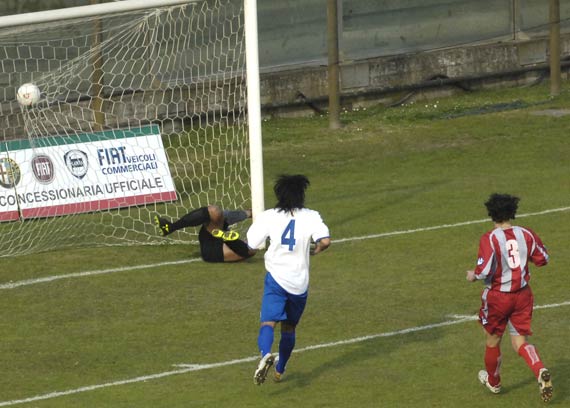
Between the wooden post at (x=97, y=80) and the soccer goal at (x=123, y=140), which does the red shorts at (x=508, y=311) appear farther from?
the wooden post at (x=97, y=80)

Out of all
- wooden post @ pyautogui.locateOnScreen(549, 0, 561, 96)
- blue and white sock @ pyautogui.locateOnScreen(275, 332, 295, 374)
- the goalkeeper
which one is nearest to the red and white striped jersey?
blue and white sock @ pyautogui.locateOnScreen(275, 332, 295, 374)

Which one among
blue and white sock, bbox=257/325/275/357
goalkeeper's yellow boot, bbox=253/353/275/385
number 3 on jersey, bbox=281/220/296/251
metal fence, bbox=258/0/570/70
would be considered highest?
metal fence, bbox=258/0/570/70

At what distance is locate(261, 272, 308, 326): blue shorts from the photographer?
38.7ft

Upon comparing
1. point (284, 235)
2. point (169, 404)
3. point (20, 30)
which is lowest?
point (169, 404)

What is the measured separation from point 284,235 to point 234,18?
9575 millimetres

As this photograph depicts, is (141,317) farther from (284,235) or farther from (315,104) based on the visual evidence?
(315,104)

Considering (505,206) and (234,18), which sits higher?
(234,18)

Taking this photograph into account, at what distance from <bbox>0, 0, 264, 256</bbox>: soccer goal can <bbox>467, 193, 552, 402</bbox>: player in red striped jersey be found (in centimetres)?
748

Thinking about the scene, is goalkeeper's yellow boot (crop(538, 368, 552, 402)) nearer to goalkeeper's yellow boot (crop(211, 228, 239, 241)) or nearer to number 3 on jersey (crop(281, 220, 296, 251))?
number 3 on jersey (crop(281, 220, 296, 251))

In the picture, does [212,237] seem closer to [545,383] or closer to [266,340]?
[266,340]

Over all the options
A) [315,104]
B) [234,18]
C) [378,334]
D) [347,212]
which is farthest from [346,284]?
[315,104]

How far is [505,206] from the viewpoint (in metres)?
11.2

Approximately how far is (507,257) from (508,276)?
0.15 m

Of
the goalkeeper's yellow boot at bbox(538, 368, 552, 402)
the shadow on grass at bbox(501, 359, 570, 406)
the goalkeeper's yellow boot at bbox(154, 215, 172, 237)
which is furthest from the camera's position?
the goalkeeper's yellow boot at bbox(154, 215, 172, 237)
